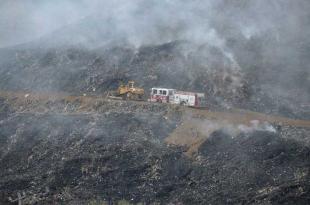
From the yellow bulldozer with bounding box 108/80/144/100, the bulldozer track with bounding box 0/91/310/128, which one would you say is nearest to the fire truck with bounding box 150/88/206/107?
the bulldozer track with bounding box 0/91/310/128

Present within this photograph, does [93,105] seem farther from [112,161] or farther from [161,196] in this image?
[161,196]

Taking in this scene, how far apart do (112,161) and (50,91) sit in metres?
24.3

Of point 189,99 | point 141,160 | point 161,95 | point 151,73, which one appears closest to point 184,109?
point 189,99

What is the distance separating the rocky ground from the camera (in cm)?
3866

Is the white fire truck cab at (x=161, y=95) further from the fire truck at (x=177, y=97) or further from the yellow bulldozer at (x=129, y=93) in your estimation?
the yellow bulldozer at (x=129, y=93)

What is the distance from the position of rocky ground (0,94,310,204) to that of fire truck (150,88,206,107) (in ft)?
8.07

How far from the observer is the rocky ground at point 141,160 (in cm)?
3866

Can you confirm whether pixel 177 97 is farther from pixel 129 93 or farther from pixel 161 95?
pixel 129 93

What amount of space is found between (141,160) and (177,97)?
508 inches

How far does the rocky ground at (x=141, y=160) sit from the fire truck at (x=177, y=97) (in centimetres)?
246

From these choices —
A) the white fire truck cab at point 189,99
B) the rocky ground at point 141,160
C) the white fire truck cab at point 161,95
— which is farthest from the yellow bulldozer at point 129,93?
the white fire truck cab at point 189,99

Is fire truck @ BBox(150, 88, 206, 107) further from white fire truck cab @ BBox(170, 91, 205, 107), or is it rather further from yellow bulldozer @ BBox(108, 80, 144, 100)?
yellow bulldozer @ BBox(108, 80, 144, 100)

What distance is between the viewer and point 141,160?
4575cm

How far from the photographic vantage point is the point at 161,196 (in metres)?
41.2
